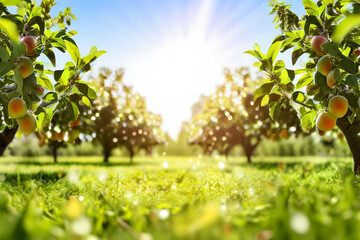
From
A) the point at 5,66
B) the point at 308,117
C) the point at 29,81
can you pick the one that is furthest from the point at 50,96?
the point at 308,117

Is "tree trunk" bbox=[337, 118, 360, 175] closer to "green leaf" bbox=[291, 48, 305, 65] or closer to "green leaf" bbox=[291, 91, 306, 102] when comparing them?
"green leaf" bbox=[291, 91, 306, 102]

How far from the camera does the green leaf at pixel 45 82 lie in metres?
2.60

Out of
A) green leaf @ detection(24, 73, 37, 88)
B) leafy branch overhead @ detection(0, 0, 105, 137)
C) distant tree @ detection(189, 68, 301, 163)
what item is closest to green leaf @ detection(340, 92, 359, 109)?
leafy branch overhead @ detection(0, 0, 105, 137)

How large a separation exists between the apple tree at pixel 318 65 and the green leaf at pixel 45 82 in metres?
1.74

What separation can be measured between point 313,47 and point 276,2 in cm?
103

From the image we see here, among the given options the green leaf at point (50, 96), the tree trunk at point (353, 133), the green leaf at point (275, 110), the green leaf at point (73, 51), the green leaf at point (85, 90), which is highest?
the green leaf at point (73, 51)

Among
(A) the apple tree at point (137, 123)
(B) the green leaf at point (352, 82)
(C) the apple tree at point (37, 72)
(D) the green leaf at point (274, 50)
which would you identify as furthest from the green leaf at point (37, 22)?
(A) the apple tree at point (137, 123)

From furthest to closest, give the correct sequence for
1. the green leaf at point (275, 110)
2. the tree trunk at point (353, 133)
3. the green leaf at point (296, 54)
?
1. the tree trunk at point (353, 133)
2. the green leaf at point (275, 110)
3. the green leaf at point (296, 54)

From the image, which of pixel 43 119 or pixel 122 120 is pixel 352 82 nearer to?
pixel 43 119

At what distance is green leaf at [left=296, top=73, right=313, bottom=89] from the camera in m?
2.64

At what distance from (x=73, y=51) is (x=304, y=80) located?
6.44 feet

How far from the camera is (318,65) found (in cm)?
216

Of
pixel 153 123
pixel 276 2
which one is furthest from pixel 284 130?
pixel 153 123

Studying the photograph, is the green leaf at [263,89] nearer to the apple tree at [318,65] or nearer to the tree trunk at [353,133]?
the apple tree at [318,65]
